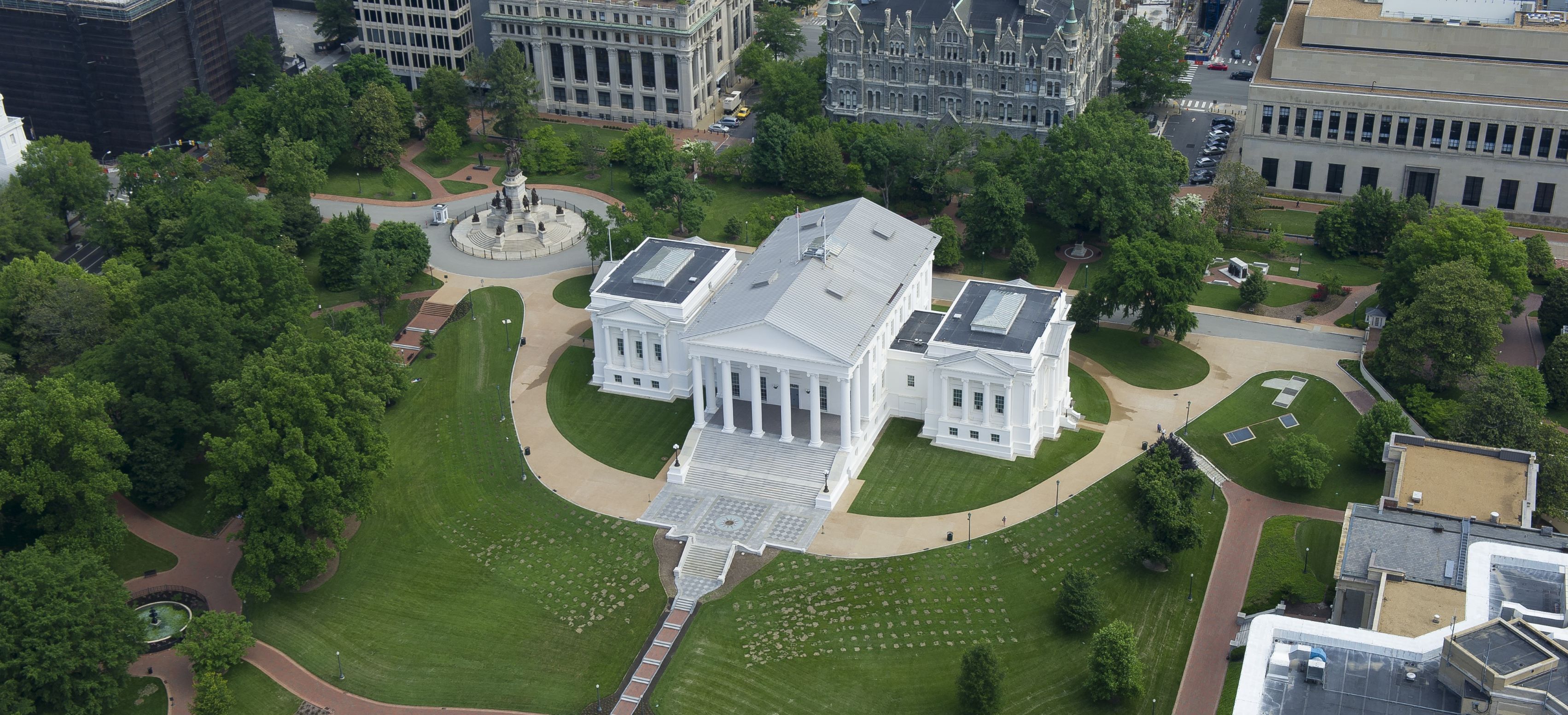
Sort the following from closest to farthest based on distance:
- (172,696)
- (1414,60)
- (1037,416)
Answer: (172,696) < (1037,416) < (1414,60)

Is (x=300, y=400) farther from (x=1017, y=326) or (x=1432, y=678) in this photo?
(x=1432, y=678)

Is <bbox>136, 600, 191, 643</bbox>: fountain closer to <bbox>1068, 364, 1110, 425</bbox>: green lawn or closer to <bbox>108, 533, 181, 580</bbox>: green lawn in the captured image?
<bbox>108, 533, 181, 580</bbox>: green lawn

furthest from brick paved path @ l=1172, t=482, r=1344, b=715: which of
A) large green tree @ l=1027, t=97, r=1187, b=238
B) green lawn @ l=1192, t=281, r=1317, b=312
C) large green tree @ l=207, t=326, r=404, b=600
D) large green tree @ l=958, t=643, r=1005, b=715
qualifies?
large green tree @ l=207, t=326, r=404, b=600

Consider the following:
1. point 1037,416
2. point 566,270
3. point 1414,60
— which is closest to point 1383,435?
point 1037,416

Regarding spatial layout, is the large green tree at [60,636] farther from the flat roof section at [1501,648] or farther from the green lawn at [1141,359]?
the green lawn at [1141,359]

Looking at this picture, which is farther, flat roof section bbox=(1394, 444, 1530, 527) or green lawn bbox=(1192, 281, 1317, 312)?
green lawn bbox=(1192, 281, 1317, 312)

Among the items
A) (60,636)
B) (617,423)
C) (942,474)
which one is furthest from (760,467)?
(60,636)

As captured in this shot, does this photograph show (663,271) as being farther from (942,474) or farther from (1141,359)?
(1141,359)
